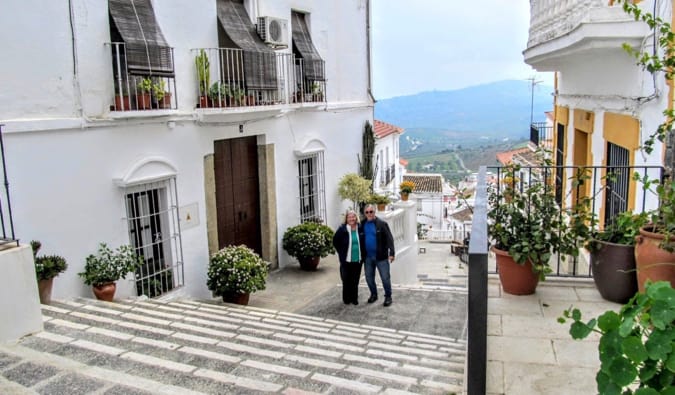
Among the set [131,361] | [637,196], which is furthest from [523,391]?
[637,196]

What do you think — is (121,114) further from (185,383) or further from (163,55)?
(185,383)

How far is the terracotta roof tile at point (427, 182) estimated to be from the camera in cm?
4312

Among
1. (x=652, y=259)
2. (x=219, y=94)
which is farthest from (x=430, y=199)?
(x=652, y=259)

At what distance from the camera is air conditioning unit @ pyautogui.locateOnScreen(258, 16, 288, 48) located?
10.4 meters

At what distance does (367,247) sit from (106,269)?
12.1 ft

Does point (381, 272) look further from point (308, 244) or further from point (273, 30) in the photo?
point (273, 30)

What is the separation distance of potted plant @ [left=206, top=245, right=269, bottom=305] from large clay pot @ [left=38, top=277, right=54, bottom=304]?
8.74ft

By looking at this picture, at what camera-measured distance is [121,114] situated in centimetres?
761

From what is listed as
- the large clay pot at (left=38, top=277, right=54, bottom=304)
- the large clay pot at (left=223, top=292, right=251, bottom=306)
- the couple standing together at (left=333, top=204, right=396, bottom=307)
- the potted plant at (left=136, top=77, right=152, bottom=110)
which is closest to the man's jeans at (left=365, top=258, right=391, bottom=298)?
the couple standing together at (left=333, top=204, right=396, bottom=307)

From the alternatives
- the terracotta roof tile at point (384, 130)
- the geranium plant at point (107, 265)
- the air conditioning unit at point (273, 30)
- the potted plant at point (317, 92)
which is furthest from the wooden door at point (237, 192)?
the terracotta roof tile at point (384, 130)

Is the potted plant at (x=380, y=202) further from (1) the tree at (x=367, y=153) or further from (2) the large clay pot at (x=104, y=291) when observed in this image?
(2) the large clay pot at (x=104, y=291)

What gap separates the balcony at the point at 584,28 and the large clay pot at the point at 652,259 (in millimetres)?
2598

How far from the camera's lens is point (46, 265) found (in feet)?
21.0

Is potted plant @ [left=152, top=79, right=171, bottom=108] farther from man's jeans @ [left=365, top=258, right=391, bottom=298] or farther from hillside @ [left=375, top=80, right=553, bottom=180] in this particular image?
hillside @ [left=375, top=80, right=553, bottom=180]
